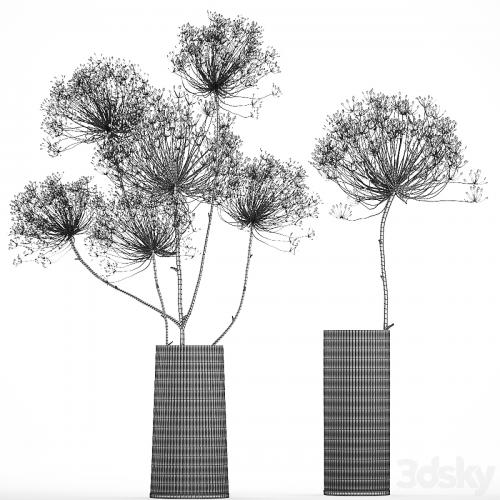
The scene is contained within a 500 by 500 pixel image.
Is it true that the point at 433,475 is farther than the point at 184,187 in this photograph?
Yes

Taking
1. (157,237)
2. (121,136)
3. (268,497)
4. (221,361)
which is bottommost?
(268,497)

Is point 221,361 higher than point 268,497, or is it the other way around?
point 221,361

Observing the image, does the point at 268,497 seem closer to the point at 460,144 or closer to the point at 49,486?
the point at 49,486

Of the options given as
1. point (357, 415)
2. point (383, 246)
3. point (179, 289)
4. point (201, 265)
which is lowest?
point (357, 415)

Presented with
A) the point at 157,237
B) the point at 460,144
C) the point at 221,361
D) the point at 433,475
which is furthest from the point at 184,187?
the point at 433,475

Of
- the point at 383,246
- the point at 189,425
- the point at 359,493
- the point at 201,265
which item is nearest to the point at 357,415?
the point at 359,493

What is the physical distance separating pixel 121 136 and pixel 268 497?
6.03 metres

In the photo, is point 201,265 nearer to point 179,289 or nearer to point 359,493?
point 179,289

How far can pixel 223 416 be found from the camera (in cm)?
2597

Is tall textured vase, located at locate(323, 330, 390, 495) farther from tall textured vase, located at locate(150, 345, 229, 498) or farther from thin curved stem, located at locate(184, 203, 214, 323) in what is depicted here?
thin curved stem, located at locate(184, 203, 214, 323)

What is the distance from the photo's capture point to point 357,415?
26234 millimetres

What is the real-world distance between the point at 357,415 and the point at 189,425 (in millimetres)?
2586

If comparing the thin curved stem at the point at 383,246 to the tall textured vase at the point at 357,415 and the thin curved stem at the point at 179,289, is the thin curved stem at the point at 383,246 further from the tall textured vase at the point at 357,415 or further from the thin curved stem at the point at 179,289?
the thin curved stem at the point at 179,289

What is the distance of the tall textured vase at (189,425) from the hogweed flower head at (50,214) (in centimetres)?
259
